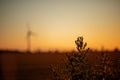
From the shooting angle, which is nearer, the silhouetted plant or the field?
the silhouetted plant

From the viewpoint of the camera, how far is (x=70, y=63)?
7102mm

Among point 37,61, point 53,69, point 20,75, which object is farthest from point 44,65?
point 53,69

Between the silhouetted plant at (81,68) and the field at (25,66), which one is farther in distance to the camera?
the field at (25,66)

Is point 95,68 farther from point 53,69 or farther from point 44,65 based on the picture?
point 44,65

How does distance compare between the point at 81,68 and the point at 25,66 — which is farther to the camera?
the point at 25,66

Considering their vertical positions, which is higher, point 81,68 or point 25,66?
point 81,68

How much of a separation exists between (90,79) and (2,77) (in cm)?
4592

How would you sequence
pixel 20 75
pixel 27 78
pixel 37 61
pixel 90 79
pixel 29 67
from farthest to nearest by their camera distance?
pixel 37 61
pixel 29 67
pixel 20 75
pixel 27 78
pixel 90 79

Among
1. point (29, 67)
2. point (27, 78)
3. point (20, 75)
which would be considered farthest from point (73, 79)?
point (29, 67)

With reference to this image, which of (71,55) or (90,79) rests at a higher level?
(71,55)

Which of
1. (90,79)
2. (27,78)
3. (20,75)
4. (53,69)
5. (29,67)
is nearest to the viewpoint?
(90,79)

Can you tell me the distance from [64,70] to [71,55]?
334mm

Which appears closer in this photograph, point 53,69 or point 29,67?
point 53,69

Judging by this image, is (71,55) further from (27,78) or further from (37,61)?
(37,61)
